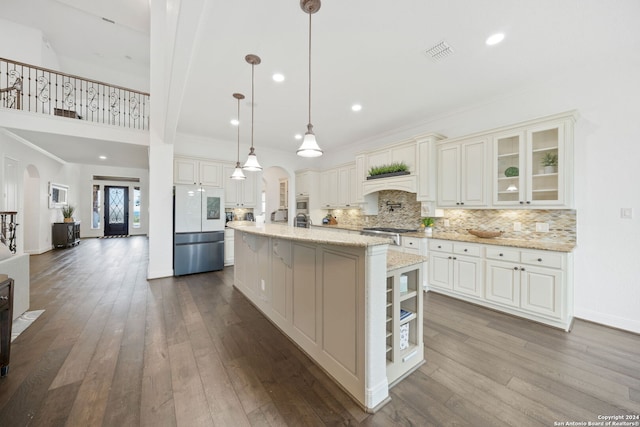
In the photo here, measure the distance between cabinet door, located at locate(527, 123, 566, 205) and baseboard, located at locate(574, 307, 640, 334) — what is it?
4.43 ft

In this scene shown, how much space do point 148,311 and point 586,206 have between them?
5572 millimetres

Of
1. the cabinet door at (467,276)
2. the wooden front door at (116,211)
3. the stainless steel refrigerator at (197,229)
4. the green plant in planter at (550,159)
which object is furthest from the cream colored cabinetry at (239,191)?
the wooden front door at (116,211)

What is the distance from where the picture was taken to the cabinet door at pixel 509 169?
125 inches

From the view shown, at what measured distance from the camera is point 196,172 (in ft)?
17.5

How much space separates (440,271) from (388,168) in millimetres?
2038

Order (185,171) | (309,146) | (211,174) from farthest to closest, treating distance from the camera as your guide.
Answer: (211,174) → (185,171) → (309,146)

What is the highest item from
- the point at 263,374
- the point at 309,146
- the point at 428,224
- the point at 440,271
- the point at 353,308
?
the point at 309,146

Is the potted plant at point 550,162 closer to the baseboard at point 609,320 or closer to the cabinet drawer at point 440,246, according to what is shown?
the cabinet drawer at point 440,246

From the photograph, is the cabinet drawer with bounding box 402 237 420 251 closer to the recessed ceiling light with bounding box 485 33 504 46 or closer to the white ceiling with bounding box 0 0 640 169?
the white ceiling with bounding box 0 0 640 169

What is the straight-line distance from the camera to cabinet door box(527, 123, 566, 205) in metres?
2.89

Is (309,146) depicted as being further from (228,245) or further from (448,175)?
(228,245)

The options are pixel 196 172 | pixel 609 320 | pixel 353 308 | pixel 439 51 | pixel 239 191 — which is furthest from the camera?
pixel 239 191

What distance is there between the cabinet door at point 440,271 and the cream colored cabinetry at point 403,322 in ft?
6.06

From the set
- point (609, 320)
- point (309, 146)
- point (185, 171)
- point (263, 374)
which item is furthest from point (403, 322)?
point (185, 171)
